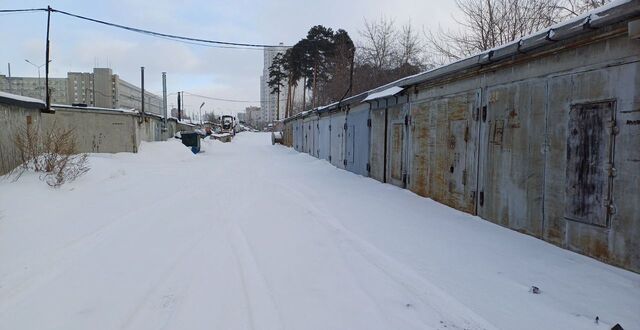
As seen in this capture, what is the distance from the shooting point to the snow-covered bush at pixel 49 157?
8.97 meters

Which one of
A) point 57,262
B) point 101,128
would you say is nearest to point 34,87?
point 101,128

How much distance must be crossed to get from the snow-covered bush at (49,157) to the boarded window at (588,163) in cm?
909

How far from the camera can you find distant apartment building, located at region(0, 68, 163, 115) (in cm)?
4841

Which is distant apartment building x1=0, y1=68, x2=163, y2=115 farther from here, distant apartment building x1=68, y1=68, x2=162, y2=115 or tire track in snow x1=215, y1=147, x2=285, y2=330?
tire track in snow x1=215, y1=147, x2=285, y2=330

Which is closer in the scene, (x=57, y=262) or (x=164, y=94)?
(x=57, y=262)

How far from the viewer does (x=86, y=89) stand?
182 feet

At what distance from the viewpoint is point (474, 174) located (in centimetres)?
696

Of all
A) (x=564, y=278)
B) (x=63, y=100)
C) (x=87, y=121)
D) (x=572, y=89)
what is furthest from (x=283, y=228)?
(x=63, y=100)

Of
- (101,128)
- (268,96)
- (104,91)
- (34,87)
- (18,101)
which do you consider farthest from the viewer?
(268,96)

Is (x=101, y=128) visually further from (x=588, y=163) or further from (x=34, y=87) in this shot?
(x=34, y=87)

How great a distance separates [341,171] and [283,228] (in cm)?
899

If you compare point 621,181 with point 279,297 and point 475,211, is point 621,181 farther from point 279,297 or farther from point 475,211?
point 279,297

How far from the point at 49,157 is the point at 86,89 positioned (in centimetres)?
5356

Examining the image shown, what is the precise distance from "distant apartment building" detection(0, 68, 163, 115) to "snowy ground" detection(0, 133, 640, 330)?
45.6 meters
